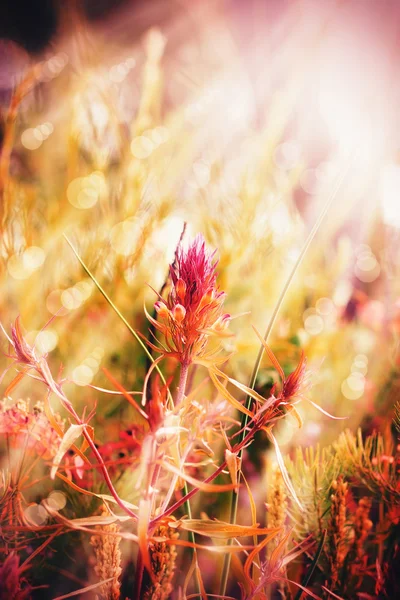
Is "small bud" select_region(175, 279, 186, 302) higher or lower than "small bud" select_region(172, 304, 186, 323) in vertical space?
higher

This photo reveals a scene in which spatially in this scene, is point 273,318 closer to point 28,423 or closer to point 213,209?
point 28,423

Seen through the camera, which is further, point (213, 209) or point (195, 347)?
point (213, 209)

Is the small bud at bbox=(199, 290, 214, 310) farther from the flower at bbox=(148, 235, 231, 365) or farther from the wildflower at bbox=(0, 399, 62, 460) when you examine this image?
the wildflower at bbox=(0, 399, 62, 460)

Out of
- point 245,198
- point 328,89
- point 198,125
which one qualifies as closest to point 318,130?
point 328,89

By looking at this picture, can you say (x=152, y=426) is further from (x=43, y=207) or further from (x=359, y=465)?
(x=43, y=207)

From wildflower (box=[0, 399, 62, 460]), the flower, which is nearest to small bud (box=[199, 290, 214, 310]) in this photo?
the flower

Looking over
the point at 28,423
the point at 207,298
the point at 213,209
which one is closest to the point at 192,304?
the point at 207,298

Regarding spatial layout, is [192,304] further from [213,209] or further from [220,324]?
[213,209]

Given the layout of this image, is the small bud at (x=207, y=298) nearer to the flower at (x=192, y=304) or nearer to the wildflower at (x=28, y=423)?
the flower at (x=192, y=304)

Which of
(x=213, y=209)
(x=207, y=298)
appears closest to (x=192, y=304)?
(x=207, y=298)
